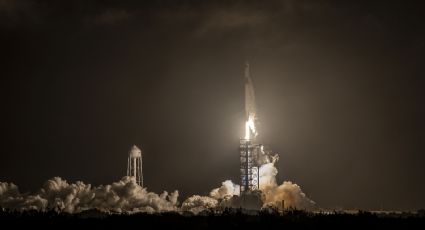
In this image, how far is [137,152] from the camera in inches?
5684

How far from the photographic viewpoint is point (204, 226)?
83500 millimetres

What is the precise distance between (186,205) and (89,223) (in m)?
66.1

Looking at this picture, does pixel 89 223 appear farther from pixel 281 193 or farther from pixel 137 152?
pixel 281 193

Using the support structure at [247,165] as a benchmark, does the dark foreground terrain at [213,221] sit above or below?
below

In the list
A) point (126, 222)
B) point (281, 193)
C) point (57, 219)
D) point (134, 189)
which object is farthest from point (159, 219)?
point (281, 193)

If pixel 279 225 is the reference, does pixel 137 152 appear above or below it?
above

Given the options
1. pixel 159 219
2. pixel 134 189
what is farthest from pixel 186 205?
pixel 159 219

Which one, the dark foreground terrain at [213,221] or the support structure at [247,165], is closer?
the dark foreground terrain at [213,221]

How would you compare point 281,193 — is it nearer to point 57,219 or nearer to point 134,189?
point 134,189

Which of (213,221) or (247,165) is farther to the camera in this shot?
(247,165)

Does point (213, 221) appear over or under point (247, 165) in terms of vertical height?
under

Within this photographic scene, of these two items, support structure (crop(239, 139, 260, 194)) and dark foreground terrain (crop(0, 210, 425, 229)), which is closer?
dark foreground terrain (crop(0, 210, 425, 229))

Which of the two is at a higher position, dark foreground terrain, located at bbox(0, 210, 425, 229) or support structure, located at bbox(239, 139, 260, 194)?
support structure, located at bbox(239, 139, 260, 194)

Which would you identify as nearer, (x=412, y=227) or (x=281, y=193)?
(x=412, y=227)
